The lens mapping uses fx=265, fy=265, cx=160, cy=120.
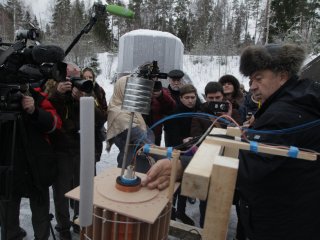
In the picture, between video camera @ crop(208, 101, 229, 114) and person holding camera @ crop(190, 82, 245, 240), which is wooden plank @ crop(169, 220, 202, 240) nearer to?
person holding camera @ crop(190, 82, 245, 240)

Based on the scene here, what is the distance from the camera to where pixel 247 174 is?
928mm

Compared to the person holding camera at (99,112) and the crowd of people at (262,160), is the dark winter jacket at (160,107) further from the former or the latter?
the crowd of people at (262,160)

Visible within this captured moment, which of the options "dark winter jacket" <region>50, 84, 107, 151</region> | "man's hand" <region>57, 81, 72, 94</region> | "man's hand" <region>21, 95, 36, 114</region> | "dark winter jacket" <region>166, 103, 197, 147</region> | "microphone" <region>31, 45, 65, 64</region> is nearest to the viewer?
"microphone" <region>31, 45, 65, 64</region>

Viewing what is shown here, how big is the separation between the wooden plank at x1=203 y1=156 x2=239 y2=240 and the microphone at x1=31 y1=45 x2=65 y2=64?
95 centimetres

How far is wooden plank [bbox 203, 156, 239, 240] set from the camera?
609 mm

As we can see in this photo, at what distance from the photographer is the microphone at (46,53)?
3.96 ft

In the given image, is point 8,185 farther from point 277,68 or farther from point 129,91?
point 277,68

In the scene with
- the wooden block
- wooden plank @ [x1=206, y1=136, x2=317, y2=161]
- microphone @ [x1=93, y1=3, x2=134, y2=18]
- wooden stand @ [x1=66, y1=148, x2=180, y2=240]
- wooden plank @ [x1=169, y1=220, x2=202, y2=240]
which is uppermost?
microphone @ [x1=93, y1=3, x2=134, y2=18]

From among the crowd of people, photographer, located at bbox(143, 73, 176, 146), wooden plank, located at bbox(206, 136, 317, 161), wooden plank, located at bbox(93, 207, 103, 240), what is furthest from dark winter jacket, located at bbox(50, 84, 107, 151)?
wooden plank, located at bbox(206, 136, 317, 161)

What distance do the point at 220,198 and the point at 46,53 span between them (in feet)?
3.32

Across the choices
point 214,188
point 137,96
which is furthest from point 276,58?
point 214,188

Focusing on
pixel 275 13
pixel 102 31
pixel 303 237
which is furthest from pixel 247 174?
pixel 102 31

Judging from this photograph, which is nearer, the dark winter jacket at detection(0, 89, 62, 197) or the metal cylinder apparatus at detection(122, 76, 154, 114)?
the metal cylinder apparatus at detection(122, 76, 154, 114)

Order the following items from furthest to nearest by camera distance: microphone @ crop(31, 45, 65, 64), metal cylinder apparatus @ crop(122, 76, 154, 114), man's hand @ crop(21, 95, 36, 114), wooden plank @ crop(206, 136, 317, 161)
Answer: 1. man's hand @ crop(21, 95, 36, 114)
2. microphone @ crop(31, 45, 65, 64)
3. metal cylinder apparatus @ crop(122, 76, 154, 114)
4. wooden plank @ crop(206, 136, 317, 161)
